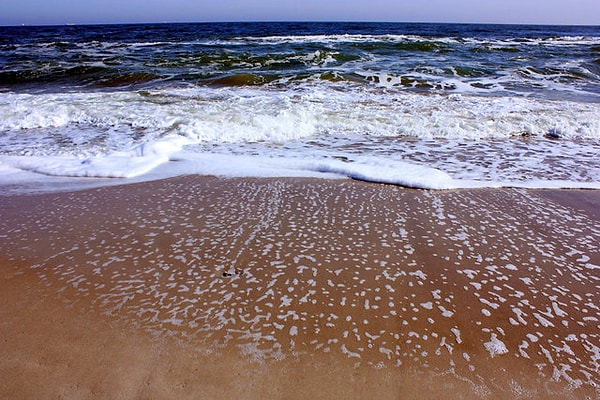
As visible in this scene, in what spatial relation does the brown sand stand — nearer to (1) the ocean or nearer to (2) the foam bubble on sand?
(2) the foam bubble on sand

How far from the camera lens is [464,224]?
338 cm

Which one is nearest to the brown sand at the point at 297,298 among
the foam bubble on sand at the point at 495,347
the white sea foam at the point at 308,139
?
the foam bubble on sand at the point at 495,347

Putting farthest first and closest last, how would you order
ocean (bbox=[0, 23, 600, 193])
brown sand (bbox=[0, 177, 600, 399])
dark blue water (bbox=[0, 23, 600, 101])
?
1. dark blue water (bbox=[0, 23, 600, 101])
2. ocean (bbox=[0, 23, 600, 193])
3. brown sand (bbox=[0, 177, 600, 399])

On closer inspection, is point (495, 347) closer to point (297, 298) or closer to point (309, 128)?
point (297, 298)

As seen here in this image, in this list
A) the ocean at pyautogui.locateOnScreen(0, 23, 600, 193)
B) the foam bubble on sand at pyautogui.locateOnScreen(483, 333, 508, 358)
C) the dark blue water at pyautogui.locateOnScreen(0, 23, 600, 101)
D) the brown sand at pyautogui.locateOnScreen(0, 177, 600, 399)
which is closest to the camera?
the brown sand at pyautogui.locateOnScreen(0, 177, 600, 399)

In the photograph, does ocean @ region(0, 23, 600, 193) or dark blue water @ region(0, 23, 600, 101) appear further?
dark blue water @ region(0, 23, 600, 101)

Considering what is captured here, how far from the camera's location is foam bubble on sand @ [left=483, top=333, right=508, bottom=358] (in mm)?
2014

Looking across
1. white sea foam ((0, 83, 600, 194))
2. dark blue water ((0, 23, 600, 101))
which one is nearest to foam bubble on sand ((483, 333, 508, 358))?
white sea foam ((0, 83, 600, 194))

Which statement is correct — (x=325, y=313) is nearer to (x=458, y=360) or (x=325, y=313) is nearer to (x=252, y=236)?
(x=458, y=360)

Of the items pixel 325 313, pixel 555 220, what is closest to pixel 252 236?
pixel 325 313

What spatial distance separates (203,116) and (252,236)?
14.1ft

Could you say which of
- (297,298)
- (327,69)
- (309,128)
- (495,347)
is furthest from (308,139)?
(327,69)

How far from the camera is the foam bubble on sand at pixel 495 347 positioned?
2014 mm

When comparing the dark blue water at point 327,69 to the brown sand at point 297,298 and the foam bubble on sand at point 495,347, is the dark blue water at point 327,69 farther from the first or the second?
the foam bubble on sand at point 495,347
